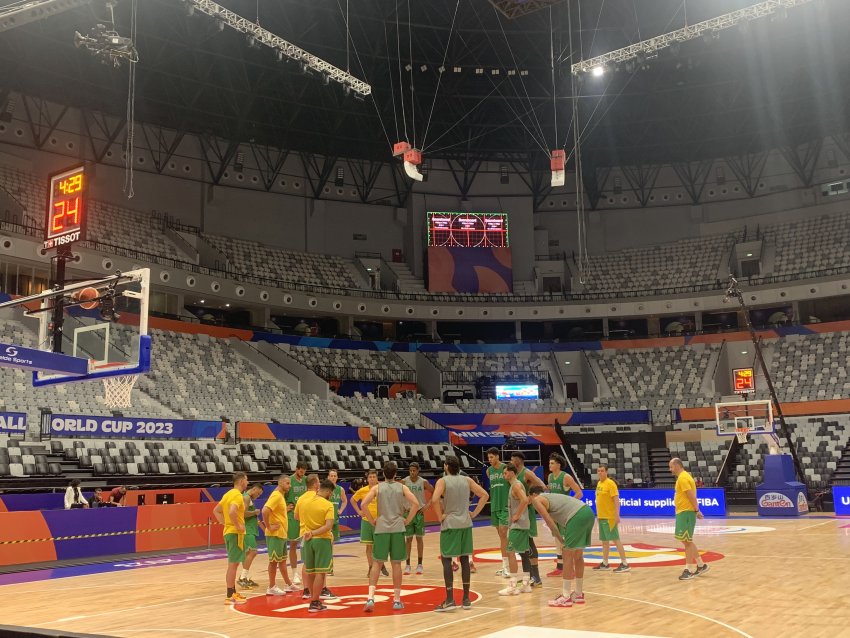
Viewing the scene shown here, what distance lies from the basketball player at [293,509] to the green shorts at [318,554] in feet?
7.03

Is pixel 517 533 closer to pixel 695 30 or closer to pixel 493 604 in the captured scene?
pixel 493 604

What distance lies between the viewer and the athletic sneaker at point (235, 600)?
1108cm

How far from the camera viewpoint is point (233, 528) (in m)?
11.4

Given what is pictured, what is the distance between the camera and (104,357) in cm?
1619

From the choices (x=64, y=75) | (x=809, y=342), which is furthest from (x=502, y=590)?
(x=809, y=342)

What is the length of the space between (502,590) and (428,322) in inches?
1472

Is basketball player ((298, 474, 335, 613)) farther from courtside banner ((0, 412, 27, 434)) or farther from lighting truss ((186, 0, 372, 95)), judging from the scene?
lighting truss ((186, 0, 372, 95))

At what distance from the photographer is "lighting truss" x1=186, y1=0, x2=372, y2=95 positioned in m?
24.1

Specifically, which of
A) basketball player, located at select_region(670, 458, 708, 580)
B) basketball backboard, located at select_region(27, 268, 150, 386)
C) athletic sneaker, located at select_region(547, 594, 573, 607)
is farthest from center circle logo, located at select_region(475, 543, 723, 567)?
basketball backboard, located at select_region(27, 268, 150, 386)

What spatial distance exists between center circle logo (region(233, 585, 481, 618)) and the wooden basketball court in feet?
0.09

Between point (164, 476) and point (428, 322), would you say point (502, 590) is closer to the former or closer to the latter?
point (164, 476)

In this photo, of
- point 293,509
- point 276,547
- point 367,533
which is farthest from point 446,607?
point 293,509

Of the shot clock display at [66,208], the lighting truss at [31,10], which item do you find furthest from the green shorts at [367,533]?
the lighting truss at [31,10]

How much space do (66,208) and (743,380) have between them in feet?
118
